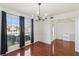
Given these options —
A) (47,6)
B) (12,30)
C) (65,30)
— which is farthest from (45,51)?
(65,30)

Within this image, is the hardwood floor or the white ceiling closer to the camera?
the white ceiling

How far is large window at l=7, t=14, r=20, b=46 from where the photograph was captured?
459 cm

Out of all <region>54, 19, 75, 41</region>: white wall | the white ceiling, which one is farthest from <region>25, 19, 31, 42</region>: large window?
<region>54, 19, 75, 41</region>: white wall

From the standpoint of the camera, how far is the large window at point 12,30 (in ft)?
15.1

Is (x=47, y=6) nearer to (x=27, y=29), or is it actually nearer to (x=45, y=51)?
(x=45, y=51)

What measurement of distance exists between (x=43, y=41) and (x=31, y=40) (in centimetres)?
128

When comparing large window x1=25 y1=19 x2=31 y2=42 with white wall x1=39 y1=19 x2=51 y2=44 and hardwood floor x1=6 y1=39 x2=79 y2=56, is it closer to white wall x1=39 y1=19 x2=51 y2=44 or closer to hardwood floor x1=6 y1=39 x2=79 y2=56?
hardwood floor x1=6 y1=39 x2=79 y2=56

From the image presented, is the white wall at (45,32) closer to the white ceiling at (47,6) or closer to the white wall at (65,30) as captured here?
the white ceiling at (47,6)

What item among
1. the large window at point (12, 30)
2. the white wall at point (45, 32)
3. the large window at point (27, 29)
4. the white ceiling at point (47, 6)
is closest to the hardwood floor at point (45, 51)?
the large window at point (12, 30)

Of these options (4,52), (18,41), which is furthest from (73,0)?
(18,41)

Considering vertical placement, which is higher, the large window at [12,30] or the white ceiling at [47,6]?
the white ceiling at [47,6]

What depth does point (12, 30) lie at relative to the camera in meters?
4.92

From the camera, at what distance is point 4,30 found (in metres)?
4.01

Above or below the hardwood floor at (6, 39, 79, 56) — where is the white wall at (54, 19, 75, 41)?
above
